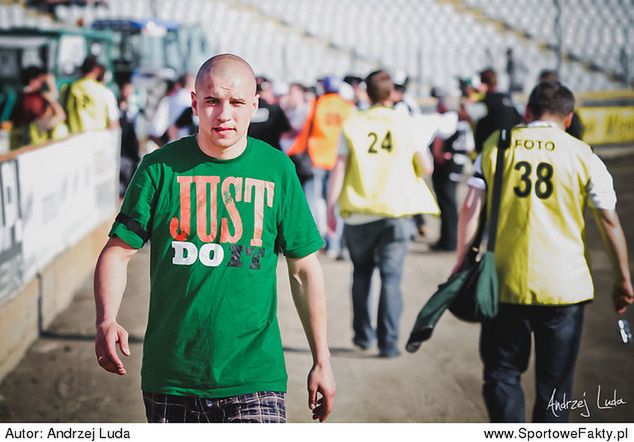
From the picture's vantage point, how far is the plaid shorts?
9.41 ft

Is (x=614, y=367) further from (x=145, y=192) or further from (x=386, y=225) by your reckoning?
(x=145, y=192)

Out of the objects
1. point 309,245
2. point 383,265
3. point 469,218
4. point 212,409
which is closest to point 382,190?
point 383,265

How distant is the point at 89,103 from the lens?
1028 cm

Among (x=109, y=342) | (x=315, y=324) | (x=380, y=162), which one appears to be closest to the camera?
(x=109, y=342)

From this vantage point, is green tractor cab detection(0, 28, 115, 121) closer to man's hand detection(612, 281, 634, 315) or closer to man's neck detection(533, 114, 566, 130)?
man's neck detection(533, 114, 566, 130)

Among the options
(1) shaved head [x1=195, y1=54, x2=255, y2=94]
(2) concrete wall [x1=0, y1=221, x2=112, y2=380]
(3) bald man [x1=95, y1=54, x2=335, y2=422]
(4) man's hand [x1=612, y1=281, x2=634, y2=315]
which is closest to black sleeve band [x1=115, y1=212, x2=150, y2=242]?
(3) bald man [x1=95, y1=54, x2=335, y2=422]

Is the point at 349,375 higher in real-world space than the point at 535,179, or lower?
lower

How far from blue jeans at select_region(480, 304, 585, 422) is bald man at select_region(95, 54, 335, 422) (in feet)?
5.02

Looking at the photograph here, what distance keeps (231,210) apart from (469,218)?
172 centimetres

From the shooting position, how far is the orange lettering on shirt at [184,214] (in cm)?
284

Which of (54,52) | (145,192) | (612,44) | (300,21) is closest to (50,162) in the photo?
(145,192)

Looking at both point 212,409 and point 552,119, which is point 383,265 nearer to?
point 552,119

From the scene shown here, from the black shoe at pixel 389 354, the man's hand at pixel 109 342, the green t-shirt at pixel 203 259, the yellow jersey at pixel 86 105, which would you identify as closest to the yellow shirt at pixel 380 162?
the black shoe at pixel 389 354

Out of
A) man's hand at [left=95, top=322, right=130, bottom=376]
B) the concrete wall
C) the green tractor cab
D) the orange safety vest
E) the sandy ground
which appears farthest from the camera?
the green tractor cab
